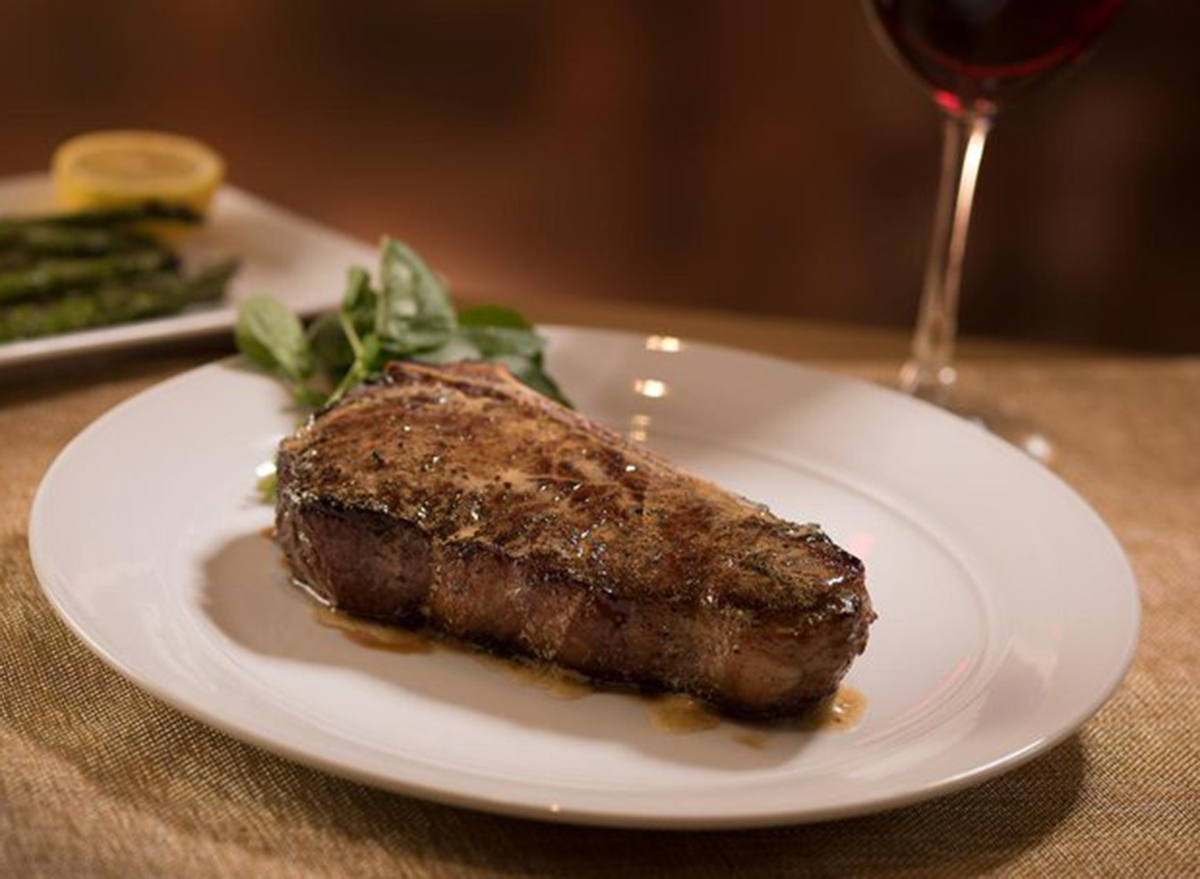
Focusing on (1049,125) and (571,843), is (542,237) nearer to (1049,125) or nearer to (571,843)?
(1049,125)

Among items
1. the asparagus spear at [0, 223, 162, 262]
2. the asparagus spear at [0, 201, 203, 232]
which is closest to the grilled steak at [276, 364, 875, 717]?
the asparagus spear at [0, 223, 162, 262]

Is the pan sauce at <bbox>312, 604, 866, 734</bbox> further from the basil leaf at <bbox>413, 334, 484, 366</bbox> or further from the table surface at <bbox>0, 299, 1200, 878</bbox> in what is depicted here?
the basil leaf at <bbox>413, 334, 484, 366</bbox>

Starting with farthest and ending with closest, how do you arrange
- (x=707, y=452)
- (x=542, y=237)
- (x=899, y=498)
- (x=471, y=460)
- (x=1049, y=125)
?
(x=542, y=237) < (x=1049, y=125) < (x=707, y=452) < (x=899, y=498) < (x=471, y=460)

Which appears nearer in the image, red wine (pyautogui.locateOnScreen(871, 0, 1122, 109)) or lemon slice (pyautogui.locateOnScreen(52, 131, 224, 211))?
red wine (pyautogui.locateOnScreen(871, 0, 1122, 109))

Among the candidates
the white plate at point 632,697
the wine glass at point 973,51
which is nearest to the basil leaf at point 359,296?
the white plate at point 632,697

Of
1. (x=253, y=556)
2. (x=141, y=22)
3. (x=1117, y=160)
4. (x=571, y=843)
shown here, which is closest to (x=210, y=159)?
(x=141, y=22)

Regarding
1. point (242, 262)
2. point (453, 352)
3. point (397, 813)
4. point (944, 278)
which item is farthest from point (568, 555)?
point (242, 262)
